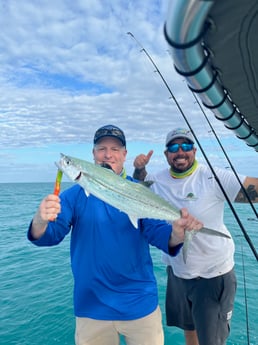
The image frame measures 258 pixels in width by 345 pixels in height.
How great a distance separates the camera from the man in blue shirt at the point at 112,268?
8.13 feet

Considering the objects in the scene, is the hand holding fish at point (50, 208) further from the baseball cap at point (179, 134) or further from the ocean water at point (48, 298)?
the ocean water at point (48, 298)

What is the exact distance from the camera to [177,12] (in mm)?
900

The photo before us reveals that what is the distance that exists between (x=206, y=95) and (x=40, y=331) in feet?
17.5

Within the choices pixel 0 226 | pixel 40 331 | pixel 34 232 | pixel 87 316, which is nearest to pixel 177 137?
pixel 34 232

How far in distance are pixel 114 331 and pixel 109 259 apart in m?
0.66

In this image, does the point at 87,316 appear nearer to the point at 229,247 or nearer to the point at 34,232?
the point at 34,232

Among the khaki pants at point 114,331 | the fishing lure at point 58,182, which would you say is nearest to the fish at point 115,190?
the fishing lure at point 58,182

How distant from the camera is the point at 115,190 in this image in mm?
2268

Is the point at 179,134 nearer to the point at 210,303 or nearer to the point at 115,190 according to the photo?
the point at 115,190

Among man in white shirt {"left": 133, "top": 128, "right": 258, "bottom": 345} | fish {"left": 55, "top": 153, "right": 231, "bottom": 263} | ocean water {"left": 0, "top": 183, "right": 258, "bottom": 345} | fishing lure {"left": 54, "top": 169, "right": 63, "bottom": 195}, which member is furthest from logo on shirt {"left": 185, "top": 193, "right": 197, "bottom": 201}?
fishing lure {"left": 54, "top": 169, "right": 63, "bottom": 195}

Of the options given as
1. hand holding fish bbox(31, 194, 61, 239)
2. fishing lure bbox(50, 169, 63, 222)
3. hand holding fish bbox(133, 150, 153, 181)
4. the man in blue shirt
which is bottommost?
the man in blue shirt

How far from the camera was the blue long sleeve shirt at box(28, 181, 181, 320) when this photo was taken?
8.15ft

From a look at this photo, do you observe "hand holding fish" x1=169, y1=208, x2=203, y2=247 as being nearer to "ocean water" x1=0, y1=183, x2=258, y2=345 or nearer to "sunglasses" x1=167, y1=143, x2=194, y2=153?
"sunglasses" x1=167, y1=143, x2=194, y2=153

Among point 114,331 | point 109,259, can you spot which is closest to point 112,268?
point 109,259
